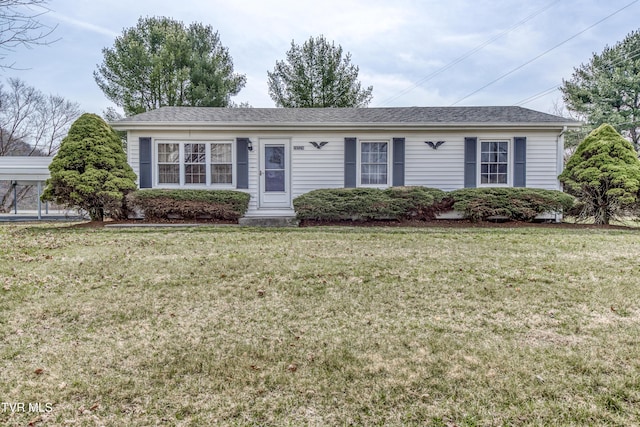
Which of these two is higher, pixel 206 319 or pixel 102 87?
pixel 102 87

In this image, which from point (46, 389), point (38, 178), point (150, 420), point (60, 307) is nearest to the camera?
point (150, 420)

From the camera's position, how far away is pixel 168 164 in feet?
34.3

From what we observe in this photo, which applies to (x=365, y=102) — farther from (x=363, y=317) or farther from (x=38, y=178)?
(x=363, y=317)

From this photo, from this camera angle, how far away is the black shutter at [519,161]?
10383 millimetres

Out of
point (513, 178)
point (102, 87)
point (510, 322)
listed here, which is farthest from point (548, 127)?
point (102, 87)

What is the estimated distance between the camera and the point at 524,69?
819 inches

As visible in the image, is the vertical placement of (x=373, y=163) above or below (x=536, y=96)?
below

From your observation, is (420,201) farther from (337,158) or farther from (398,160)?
(337,158)

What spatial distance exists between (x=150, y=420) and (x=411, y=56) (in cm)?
2296

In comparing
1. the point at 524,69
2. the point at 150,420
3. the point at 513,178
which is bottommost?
the point at 150,420

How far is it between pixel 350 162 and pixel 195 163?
4.70 m

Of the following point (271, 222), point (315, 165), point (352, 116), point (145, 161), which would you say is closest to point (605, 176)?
point (352, 116)

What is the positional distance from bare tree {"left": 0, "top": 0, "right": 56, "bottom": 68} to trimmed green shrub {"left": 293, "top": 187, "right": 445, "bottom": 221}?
6.05 metres

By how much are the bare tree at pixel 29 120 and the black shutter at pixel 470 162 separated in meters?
25.9
